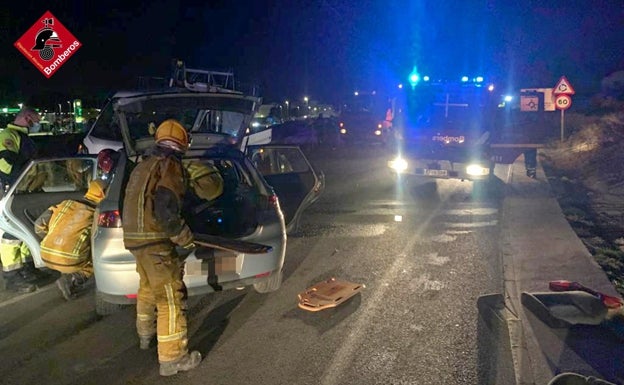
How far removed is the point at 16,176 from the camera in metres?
6.64

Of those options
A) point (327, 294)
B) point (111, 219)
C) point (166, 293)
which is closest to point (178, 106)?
point (111, 219)

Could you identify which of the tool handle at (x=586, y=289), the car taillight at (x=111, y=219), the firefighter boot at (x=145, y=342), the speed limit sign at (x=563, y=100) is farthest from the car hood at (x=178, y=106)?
the speed limit sign at (x=563, y=100)

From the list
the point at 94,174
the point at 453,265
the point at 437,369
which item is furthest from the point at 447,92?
the point at 437,369

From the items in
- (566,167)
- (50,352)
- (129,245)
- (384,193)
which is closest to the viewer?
(129,245)

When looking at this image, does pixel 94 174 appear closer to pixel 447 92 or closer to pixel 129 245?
pixel 129 245

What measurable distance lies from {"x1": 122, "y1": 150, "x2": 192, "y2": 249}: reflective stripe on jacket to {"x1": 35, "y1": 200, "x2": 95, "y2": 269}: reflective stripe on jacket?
151 centimetres

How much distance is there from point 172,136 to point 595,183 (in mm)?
12630

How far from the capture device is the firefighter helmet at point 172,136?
4.13 metres

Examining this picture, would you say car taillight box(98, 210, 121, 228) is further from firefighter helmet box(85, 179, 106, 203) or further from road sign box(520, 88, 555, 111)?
road sign box(520, 88, 555, 111)

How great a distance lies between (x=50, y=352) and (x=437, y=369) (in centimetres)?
300

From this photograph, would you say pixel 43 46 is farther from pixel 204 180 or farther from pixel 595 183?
pixel 595 183

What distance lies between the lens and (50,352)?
184 inches

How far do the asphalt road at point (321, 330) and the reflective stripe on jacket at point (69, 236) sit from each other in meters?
0.56

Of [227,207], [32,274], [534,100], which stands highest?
[534,100]
